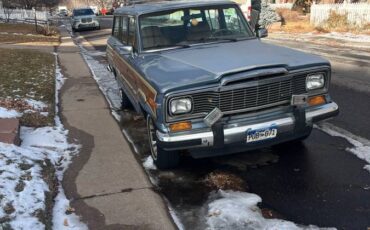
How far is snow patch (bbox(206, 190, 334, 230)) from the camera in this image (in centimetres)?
390

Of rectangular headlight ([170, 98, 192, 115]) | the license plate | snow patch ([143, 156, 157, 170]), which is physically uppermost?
rectangular headlight ([170, 98, 192, 115])

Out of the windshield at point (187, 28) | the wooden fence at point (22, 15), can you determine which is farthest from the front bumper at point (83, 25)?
the windshield at point (187, 28)

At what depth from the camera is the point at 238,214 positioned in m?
4.07

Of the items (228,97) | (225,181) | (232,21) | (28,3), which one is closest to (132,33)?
(232,21)

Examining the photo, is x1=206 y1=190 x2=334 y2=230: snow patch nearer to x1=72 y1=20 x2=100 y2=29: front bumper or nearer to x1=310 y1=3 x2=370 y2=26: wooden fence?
x1=310 y1=3 x2=370 y2=26: wooden fence

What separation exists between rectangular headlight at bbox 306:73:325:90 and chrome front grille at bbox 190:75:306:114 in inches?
6.9

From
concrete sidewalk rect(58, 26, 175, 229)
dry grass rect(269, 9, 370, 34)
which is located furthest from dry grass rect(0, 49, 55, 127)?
dry grass rect(269, 9, 370, 34)

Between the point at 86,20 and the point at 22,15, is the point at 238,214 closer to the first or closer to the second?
the point at 86,20

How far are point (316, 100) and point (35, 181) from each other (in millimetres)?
3199

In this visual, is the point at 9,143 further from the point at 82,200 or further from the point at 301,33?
the point at 301,33

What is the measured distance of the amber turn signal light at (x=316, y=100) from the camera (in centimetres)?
497

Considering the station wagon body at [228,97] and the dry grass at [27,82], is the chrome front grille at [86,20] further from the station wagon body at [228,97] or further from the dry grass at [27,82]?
the station wagon body at [228,97]

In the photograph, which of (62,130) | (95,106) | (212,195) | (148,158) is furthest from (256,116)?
(95,106)

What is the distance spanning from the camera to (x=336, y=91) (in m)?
8.90
